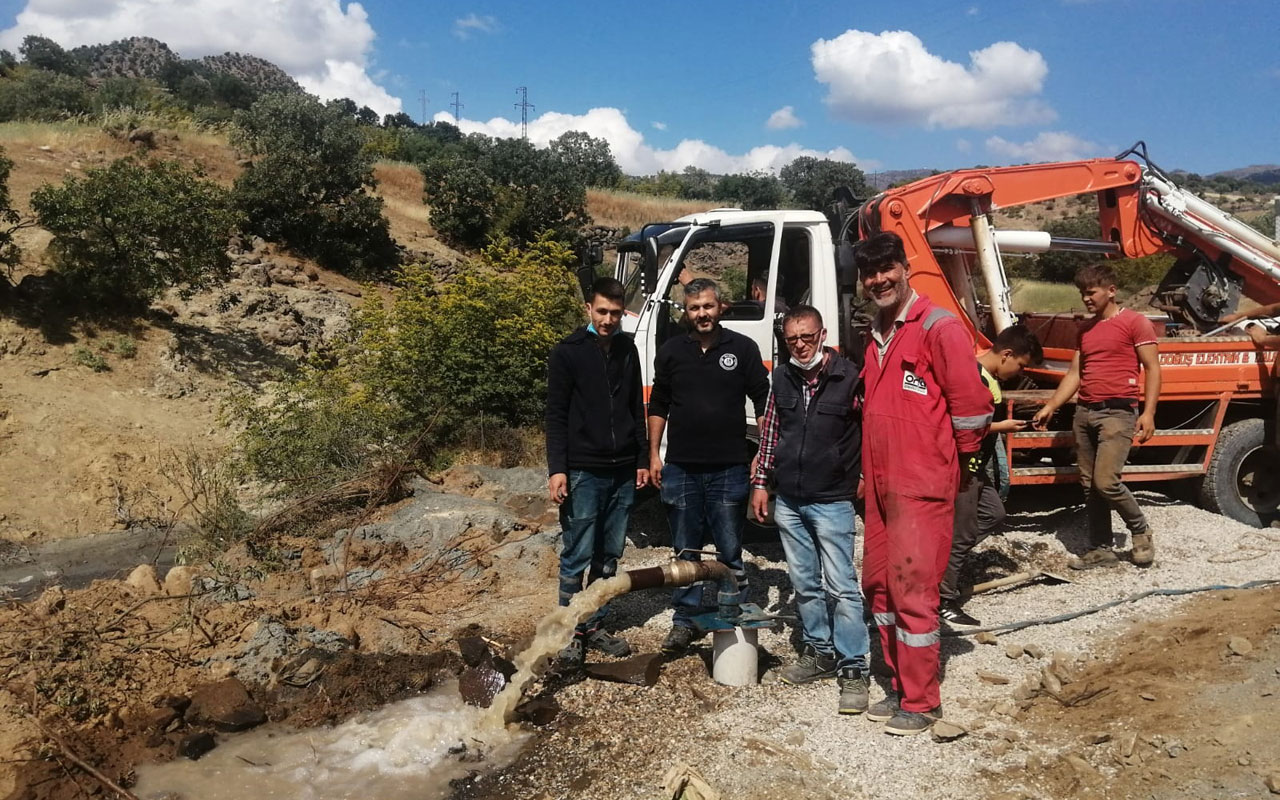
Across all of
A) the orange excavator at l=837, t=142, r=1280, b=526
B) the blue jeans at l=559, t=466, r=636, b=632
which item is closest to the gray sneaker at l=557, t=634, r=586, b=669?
the blue jeans at l=559, t=466, r=636, b=632

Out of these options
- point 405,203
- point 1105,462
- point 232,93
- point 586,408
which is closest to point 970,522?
point 1105,462

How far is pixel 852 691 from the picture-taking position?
4230 mm

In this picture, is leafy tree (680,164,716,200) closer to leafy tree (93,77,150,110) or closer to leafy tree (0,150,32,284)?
leafy tree (93,77,150,110)

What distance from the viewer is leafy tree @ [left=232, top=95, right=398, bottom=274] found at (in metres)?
20.4

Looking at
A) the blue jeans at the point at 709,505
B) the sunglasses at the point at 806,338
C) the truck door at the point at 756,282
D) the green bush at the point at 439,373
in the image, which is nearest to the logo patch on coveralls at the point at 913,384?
the sunglasses at the point at 806,338

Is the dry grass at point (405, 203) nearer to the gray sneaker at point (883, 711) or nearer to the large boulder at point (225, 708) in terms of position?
the large boulder at point (225, 708)

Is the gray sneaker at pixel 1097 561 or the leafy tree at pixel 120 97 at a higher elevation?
the leafy tree at pixel 120 97

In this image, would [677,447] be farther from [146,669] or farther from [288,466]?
[288,466]

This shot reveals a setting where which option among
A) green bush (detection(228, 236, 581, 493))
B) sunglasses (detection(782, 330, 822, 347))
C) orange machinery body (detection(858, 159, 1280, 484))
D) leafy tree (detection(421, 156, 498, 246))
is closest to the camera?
sunglasses (detection(782, 330, 822, 347))

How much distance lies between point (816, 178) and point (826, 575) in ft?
129

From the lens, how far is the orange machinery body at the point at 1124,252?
6816 mm

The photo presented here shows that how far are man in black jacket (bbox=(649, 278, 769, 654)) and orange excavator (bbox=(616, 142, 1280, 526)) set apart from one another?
→ 179 centimetres

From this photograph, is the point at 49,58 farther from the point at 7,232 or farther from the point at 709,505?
the point at 709,505

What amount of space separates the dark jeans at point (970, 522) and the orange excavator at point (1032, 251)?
1.22 meters
